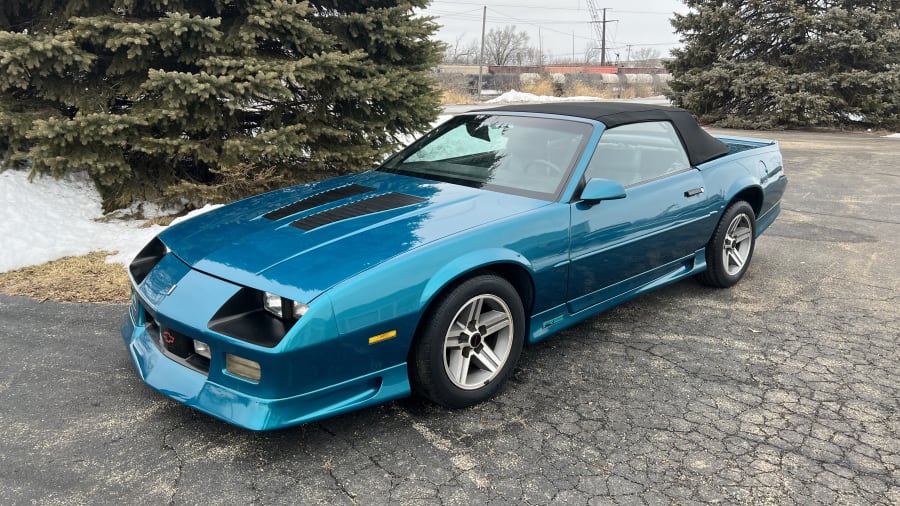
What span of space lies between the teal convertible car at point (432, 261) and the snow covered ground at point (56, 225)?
8.56ft

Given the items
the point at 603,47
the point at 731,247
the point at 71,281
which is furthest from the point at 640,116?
the point at 603,47

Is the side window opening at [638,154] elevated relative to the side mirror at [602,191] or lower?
elevated

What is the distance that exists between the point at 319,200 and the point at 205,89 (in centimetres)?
270

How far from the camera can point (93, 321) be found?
4.00 metres

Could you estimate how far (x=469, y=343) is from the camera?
2.97 meters

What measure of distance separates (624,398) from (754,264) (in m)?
2.89

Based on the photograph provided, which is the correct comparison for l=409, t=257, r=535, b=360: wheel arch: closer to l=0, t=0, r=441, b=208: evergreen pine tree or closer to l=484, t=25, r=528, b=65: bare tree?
l=0, t=0, r=441, b=208: evergreen pine tree

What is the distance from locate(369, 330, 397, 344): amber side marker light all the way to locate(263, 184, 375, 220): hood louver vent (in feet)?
3.51

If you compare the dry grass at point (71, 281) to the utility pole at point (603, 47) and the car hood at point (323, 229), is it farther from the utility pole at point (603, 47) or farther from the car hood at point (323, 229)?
the utility pole at point (603, 47)

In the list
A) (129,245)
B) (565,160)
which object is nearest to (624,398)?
(565,160)

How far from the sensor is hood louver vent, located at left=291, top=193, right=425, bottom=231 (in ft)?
10.4

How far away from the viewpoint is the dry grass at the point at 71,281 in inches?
174

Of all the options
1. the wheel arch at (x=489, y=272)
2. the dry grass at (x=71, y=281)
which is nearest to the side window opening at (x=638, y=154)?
the wheel arch at (x=489, y=272)

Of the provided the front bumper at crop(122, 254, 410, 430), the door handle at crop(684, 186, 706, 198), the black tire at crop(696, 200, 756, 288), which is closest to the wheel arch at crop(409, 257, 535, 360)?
the front bumper at crop(122, 254, 410, 430)
